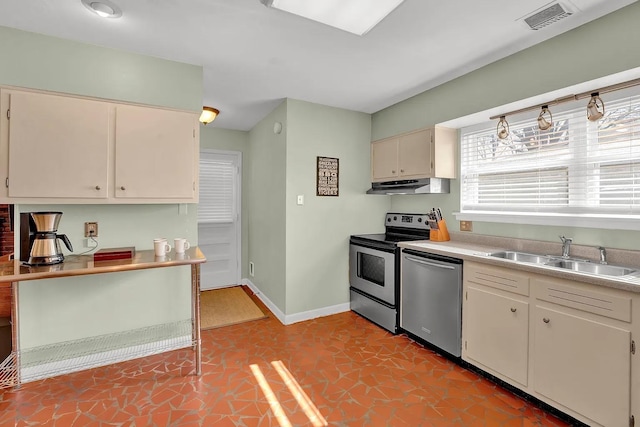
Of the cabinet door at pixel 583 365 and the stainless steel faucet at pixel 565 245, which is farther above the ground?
the stainless steel faucet at pixel 565 245

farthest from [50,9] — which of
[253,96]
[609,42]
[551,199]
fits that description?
[551,199]

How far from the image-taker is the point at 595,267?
6.82 ft

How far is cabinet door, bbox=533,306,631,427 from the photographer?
161cm

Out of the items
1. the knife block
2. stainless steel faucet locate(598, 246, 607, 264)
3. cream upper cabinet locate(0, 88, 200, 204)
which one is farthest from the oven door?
cream upper cabinet locate(0, 88, 200, 204)

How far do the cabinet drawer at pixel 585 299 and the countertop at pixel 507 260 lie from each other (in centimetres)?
6

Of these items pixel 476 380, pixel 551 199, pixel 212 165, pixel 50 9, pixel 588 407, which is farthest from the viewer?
pixel 212 165

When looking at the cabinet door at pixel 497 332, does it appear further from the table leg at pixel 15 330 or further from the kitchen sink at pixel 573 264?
the table leg at pixel 15 330

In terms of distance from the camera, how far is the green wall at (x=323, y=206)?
3377 mm

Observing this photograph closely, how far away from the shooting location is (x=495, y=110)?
8.55ft

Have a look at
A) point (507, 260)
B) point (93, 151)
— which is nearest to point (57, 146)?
point (93, 151)

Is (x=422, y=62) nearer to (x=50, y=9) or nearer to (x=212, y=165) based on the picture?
(x=50, y=9)

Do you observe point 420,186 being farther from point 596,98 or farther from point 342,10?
point 342,10

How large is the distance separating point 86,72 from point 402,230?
340cm

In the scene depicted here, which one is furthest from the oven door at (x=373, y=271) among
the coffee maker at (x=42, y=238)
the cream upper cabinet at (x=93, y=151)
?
the coffee maker at (x=42, y=238)
